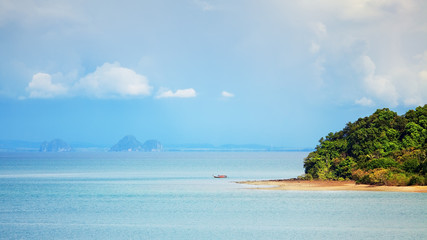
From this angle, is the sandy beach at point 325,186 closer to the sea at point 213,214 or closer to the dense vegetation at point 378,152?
the dense vegetation at point 378,152

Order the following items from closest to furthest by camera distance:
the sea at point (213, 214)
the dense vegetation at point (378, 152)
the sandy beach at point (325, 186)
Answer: the sea at point (213, 214)
the sandy beach at point (325, 186)
the dense vegetation at point (378, 152)

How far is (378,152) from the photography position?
88125mm

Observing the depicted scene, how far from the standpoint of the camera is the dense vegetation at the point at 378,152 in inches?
3145

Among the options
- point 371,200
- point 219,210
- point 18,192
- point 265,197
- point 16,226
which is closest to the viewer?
point 16,226

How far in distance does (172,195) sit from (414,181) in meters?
31.7

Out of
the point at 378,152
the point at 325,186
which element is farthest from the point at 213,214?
the point at 378,152

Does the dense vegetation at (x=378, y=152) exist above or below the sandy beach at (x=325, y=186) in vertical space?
above

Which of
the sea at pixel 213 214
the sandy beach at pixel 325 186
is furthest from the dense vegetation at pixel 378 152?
the sea at pixel 213 214

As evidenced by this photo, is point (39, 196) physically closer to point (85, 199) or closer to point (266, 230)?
point (85, 199)

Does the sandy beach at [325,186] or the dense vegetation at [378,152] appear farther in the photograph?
the dense vegetation at [378,152]

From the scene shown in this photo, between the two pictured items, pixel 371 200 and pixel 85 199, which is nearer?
pixel 371 200

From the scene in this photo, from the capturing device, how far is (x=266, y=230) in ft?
158

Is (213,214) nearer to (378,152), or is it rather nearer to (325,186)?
(325,186)

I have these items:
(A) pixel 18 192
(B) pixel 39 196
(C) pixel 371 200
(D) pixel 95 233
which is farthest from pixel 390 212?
(A) pixel 18 192
